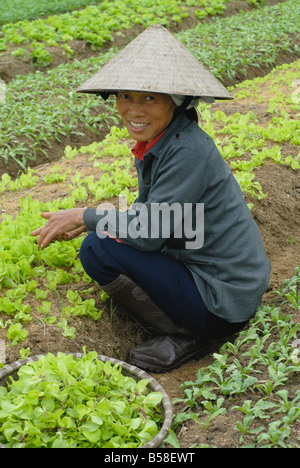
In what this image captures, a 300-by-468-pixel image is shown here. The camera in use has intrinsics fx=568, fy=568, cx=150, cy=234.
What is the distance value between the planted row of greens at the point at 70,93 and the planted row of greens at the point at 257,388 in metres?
3.84

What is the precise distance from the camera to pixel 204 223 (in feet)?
9.48

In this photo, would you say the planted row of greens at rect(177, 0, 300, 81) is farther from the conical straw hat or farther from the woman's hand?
the woman's hand

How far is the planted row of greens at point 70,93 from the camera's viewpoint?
20.8 ft

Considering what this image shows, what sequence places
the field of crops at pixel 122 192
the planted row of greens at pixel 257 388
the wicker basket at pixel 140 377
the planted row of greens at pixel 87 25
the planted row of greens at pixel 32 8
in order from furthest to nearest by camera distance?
1. the planted row of greens at pixel 32 8
2. the planted row of greens at pixel 87 25
3. the field of crops at pixel 122 192
4. the wicker basket at pixel 140 377
5. the planted row of greens at pixel 257 388

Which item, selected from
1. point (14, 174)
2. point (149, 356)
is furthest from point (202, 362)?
point (14, 174)

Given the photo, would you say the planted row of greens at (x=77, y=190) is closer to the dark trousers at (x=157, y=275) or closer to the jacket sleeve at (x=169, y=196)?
the dark trousers at (x=157, y=275)

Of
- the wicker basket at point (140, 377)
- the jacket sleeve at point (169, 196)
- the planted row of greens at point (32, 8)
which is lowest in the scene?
the planted row of greens at point (32, 8)

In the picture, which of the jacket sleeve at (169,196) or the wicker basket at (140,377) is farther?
the jacket sleeve at (169,196)

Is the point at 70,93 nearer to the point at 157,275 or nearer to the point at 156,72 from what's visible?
A: the point at 156,72

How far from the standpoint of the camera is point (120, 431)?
87.9 inches

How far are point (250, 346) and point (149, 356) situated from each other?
1.91 feet

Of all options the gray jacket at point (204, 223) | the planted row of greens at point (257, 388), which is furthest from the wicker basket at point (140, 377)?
the gray jacket at point (204, 223)

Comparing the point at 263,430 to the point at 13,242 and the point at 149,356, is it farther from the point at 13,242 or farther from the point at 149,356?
the point at 13,242

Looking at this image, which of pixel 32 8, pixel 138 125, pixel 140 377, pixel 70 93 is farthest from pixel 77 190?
pixel 32 8
